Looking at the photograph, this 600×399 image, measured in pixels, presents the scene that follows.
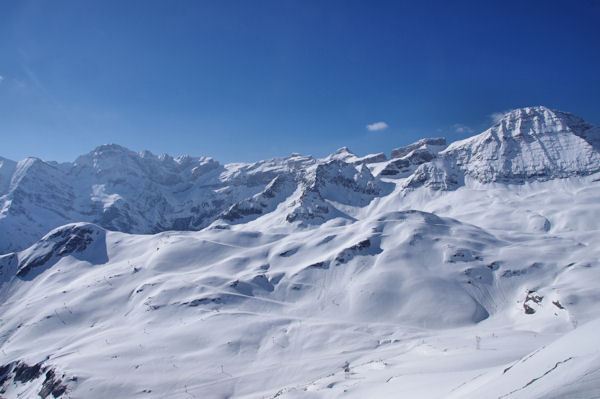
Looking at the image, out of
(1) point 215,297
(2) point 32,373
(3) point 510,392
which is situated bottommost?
(2) point 32,373

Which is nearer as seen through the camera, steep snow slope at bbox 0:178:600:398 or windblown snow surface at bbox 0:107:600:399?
windblown snow surface at bbox 0:107:600:399

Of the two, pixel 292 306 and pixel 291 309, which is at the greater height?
pixel 292 306

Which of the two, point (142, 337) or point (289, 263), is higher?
point (289, 263)

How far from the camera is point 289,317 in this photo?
102875 mm

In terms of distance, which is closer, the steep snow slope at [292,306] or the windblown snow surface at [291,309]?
the windblown snow surface at [291,309]

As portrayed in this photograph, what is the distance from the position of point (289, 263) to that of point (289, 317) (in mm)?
38384

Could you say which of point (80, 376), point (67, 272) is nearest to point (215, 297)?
point (80, 376)

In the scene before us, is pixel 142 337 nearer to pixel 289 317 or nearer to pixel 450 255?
pixel 289 317

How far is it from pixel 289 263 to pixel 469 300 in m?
64.3

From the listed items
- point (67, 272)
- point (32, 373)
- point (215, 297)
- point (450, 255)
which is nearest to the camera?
point (32, 373)

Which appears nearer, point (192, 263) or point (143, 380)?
point (143, 380)

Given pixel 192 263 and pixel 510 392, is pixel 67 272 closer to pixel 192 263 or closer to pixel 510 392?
pixel 192 263

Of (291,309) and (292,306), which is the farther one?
(292,306)

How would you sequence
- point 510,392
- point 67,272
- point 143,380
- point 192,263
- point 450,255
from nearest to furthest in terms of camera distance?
point 510,392 < point 143,380 < point 450,255 < point 192,263 < point 67,272
